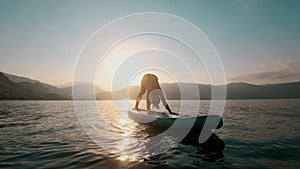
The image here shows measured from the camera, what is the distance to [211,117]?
13.3 meters

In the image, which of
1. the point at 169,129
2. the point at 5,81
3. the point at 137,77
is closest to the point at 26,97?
the point at 5,81

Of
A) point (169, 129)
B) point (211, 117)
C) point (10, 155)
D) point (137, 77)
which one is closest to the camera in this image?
point (10, 155)

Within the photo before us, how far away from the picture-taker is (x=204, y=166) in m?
7.52

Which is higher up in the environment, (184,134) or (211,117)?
(211,117)

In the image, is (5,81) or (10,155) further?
(5,81)

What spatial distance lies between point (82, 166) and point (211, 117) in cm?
932

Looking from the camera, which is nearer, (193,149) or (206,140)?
(193,149)

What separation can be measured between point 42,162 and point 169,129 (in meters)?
9.31

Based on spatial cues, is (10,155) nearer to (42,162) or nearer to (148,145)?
(42,162)

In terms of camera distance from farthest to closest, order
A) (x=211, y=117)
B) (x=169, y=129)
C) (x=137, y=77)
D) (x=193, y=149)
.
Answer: (x=137, y=77) < (x=169, y=129) < (x=211, y=117) < (x=193, y=149)

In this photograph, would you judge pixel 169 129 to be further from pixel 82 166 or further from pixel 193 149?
pixel 82 166

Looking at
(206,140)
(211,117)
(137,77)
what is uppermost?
(137,77)

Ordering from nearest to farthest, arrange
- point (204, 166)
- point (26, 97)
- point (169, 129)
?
point (204, 166) < point (169, 129) < point (26, 97)

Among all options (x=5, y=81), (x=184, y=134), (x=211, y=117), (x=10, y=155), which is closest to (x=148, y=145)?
(x=184, y=134)
